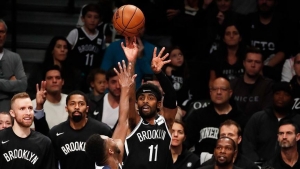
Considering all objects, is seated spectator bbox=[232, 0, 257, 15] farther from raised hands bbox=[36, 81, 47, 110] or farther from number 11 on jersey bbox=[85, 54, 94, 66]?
raised hands bbox=[36, 81, 47, 110]

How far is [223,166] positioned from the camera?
31.5 feet

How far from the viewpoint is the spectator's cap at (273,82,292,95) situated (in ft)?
35.0

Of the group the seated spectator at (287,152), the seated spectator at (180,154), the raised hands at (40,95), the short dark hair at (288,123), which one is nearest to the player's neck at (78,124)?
the raised hands at (40,95)

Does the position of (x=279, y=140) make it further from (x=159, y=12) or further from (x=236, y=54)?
(x=159, y=12)

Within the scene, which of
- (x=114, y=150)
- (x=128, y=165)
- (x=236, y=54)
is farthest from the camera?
(x=236, y=54)

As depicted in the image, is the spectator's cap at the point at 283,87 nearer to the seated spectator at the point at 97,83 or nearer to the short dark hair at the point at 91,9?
the seated spectator at the point at 97,83

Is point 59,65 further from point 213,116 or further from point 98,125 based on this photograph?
point 213,116

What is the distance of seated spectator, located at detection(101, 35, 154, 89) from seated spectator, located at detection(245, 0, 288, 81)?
1474mm

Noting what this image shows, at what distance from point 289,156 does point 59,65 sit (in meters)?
3.29

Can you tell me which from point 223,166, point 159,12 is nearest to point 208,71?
point 159,12

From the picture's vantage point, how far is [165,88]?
876 centimetres

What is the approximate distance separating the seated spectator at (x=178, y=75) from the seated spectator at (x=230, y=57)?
354 millimetres

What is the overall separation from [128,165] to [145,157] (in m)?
0.19

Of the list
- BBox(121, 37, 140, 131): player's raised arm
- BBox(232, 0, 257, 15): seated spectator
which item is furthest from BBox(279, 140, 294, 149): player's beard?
BBox(232, 0, 257, 15): seated spectator
